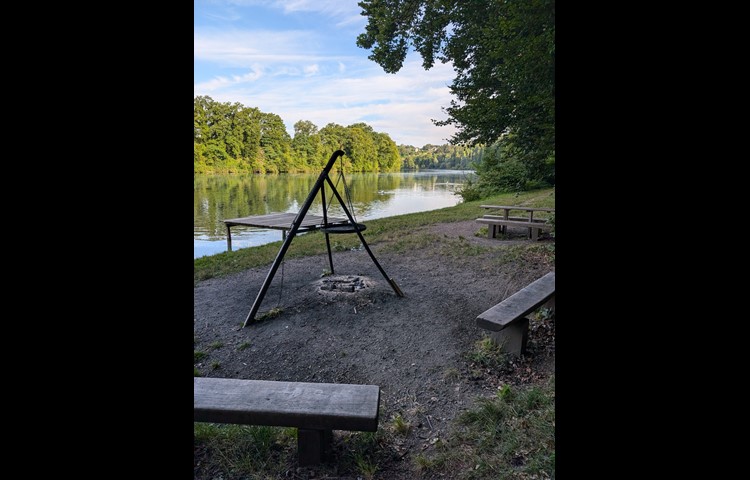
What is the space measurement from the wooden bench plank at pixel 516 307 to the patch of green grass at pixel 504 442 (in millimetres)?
560

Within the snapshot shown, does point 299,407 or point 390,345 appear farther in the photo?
point 390,345

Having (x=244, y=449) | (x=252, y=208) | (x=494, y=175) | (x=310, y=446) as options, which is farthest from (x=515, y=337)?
(x=252, y=208)

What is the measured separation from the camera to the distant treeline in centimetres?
4347

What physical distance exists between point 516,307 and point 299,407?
2.23 meters

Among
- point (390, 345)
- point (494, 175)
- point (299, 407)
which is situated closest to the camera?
point (299, 407)

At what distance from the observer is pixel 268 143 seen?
1966 inches

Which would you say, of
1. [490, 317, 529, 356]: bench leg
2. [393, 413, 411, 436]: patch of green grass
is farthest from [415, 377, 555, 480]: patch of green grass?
[490, 317, 529, 356]: bench leg

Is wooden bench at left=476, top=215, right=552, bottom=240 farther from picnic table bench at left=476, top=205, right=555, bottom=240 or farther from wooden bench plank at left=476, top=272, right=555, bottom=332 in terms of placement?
wooden bench plank at left=476, top=272, right=555, bottom=332

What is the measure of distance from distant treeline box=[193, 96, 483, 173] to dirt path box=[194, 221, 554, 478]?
27627mm

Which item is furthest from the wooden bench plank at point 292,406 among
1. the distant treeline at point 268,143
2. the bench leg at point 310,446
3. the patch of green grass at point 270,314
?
the distant treeline at point 268,143

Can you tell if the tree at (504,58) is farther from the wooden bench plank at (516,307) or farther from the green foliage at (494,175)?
the green foliage at (494,175)

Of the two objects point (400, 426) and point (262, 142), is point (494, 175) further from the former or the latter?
point (262, 142)
